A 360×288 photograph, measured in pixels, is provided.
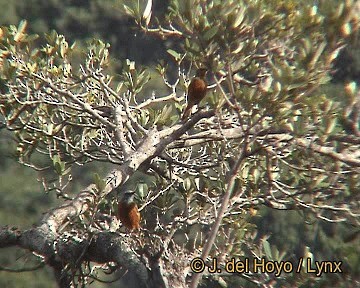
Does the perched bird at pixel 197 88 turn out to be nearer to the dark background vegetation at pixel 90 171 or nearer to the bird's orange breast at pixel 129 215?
the bird's orange breast at pixel 129 215

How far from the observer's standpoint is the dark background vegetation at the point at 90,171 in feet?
17.4

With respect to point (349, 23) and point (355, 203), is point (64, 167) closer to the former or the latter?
point (355, 203)

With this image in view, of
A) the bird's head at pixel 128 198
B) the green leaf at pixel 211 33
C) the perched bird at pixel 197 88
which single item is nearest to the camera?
the green leaf at pixel 211 33

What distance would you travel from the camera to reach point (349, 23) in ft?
4.83

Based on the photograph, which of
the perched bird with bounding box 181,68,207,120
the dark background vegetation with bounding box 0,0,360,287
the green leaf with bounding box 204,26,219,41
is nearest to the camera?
the green leaf with bounding box 204,26,219,41

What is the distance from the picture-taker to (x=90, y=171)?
652 cm

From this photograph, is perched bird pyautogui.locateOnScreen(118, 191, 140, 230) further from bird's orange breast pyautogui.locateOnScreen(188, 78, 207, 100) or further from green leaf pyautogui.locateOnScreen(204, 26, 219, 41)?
green leaf pyautogui.locateOnScreen(204, 26, 219, 41)

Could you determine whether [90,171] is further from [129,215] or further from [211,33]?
[211,33]

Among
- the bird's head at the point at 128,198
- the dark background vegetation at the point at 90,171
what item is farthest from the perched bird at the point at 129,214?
the dark background vegetation at the point at 90,171

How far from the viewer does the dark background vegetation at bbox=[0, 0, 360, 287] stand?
5.31 m

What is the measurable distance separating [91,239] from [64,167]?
33 centimetres

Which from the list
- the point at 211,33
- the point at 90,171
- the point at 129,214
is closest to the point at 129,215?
the point at 129,214

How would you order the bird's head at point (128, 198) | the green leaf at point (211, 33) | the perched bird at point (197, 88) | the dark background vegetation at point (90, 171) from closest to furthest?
the green leaf at point (211, 33)
the perched bird at point (197, 88)
the bird's head at point (128, 198)
the dark background vegetation at point (90, 171)

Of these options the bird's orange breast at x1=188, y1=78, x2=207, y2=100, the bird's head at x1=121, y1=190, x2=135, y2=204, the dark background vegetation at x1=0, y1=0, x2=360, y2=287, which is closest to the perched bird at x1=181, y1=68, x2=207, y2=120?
the bird's orange breast at x1=188, y1=78, x2=207, y2=100
